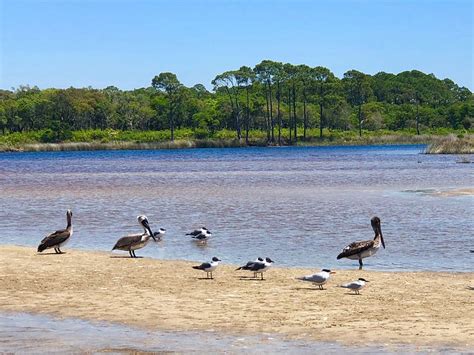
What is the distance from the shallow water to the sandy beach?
35 cm

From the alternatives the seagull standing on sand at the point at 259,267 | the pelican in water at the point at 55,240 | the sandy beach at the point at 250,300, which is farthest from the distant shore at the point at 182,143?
the seagull standing on sand at the point at 259,267

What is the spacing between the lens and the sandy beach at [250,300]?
39.2 feet

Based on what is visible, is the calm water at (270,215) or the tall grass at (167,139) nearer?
the calm water at (270,215)

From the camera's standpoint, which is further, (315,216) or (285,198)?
(285,198)

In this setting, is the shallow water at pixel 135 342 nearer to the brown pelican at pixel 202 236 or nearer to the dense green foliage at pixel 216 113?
the brown pelican at pixel 202 236

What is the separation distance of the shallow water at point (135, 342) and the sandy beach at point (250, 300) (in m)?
0.35

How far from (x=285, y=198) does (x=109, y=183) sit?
17526 mm

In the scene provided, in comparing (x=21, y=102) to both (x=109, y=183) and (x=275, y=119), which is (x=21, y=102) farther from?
(x=109, y=183)

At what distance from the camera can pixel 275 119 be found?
545 feet

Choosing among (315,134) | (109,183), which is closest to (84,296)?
(109,183)

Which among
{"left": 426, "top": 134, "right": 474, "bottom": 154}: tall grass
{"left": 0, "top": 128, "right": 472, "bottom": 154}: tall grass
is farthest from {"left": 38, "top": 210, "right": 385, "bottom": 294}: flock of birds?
{"left": 0, "top": 128, "right": 472, "bottom": 154}: tall grass

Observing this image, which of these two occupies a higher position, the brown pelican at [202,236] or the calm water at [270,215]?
the brown pelican at [202,236]

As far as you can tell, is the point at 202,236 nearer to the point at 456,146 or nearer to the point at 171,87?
the point at 456,146

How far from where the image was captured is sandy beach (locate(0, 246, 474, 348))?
11945mm
